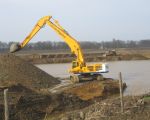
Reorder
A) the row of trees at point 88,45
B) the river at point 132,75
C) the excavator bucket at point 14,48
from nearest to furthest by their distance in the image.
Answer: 1. the river at point 132,75
2. the excavator bucket at point 14,48
3. the row of trees at point 88,45

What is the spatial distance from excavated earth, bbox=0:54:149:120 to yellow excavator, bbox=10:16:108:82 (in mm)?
1622

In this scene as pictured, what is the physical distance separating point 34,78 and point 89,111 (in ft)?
54.3

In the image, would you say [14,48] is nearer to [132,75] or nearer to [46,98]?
[46,98]

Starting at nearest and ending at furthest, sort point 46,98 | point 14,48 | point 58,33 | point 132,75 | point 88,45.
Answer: point 46,98
point 14,48
point 58,33
point 132,75
point 88,45

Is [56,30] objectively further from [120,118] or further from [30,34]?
[120,118]

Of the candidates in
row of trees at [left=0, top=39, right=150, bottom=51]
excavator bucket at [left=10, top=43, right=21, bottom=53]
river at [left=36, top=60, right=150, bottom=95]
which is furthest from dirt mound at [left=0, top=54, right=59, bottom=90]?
row of trees at [left=0, top=39, right=150, bottom=51]

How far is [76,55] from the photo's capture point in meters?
28.5

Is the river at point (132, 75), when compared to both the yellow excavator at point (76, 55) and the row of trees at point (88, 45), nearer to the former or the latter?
the yellow excavator at point (76, 55)

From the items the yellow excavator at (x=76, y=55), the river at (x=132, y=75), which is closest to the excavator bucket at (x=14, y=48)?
the yellow excavator at (x=76, y=55)

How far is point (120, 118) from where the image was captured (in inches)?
380

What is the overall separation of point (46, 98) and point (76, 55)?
12.2 metres

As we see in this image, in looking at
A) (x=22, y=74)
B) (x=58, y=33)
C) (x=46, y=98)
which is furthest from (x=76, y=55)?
(x=46, y=98)

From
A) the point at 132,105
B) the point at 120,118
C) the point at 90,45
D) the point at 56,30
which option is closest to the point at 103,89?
the point at 56,30

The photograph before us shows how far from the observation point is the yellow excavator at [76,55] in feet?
91.3
